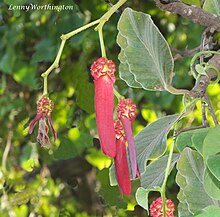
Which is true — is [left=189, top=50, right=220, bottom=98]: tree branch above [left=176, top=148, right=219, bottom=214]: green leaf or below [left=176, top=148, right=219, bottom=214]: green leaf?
above

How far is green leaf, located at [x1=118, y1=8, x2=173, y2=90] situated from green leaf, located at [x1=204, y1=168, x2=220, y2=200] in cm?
13

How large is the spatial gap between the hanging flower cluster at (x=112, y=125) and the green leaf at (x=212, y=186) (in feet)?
0.21

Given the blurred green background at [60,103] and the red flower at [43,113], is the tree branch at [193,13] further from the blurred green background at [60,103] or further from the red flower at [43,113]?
the blurred green background at [60,103]

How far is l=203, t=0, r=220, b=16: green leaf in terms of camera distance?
88cm

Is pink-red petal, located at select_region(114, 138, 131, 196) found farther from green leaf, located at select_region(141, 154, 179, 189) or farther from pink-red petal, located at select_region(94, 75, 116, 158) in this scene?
green leaf, located at select_region(141, 154, 179, 189)

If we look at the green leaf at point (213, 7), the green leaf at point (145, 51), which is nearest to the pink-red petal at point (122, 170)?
the green leaf at point (145, 51)

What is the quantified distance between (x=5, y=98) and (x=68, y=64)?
45 centimetres

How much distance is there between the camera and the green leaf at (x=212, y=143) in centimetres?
68

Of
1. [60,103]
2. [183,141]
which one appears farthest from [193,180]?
[60,103]

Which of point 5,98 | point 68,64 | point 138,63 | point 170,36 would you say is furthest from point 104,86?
point 5,98

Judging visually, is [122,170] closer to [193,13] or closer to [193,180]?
[193,180]

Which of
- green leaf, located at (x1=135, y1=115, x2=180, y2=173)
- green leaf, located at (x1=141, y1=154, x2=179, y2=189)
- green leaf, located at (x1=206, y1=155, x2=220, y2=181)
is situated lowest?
green leaf, located at (x1=141, y1=154, x2=179, y2=189)

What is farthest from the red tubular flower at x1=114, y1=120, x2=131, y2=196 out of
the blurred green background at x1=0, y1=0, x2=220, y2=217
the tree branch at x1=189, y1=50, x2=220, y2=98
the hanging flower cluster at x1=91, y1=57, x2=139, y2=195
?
the blurred green background at x1=0, y1=0, x2=220, y2=217

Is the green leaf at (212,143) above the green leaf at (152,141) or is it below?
above
